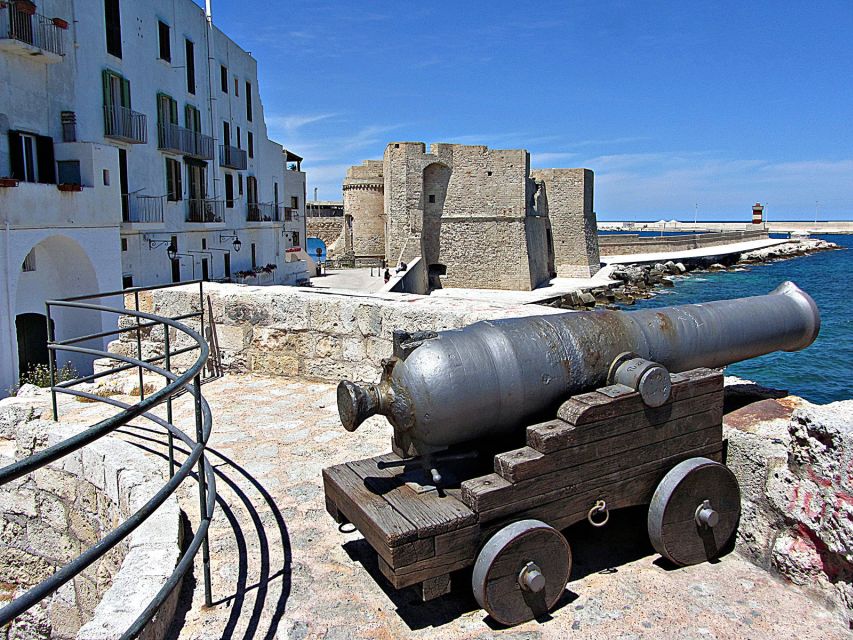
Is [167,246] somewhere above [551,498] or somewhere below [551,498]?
above

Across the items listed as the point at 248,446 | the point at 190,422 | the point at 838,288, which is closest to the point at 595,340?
the point at 248,446

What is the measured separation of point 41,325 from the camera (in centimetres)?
1376

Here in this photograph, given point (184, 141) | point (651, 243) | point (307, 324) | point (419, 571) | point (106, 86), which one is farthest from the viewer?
point (651, 243)

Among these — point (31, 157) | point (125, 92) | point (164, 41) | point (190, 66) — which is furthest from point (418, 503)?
point (190, 66)

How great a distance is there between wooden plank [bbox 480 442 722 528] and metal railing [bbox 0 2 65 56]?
1349 cm

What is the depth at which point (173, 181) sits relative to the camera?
19.2m

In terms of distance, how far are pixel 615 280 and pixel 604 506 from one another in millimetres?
36858

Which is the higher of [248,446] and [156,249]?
[156,249]

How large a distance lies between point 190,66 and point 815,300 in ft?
67.9

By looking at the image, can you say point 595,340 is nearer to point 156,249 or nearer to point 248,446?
point 248,446

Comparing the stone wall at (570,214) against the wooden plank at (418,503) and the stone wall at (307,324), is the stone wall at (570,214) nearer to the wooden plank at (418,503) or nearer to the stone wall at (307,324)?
the stone wall at (307,324)

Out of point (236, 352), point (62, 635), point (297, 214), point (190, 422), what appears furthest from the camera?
point (297, 214)

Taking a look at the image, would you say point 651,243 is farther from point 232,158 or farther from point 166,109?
point 166,109

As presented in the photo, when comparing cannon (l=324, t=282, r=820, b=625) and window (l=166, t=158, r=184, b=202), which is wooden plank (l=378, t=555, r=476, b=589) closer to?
cannon (l=324, t=282, r=820, b=625)
